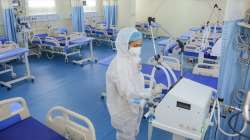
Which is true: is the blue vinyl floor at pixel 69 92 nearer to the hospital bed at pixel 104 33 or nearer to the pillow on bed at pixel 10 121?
the pillow on bed at pixel 10 121

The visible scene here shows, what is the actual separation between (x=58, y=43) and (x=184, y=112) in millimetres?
4704

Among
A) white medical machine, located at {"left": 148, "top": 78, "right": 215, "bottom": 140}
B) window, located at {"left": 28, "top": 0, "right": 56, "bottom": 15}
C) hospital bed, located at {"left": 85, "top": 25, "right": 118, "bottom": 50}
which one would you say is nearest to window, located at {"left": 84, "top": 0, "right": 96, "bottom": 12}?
hospital bed, located at {"left": 85, "top": 25, "right": 118, "bottom": 50}

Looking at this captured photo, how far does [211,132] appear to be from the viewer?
2031 mm

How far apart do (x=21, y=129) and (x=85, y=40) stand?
408cm

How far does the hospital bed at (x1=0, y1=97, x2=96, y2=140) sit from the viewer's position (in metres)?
1.62

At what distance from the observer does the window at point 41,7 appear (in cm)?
610

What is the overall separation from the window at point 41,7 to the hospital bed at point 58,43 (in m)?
0.79

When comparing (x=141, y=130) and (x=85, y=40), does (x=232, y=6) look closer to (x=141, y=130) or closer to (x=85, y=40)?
(x=141, y=130)

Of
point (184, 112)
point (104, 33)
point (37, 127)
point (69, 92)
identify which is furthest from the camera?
point (104, 33)

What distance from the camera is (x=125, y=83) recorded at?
5.86 feet

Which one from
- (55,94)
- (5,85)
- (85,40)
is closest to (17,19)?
(85,40)

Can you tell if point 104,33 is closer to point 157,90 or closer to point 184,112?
point 157,90

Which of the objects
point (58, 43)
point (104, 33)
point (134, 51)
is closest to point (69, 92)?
point (58, 43)

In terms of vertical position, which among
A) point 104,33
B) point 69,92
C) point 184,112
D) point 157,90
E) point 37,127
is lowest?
point 69,92
